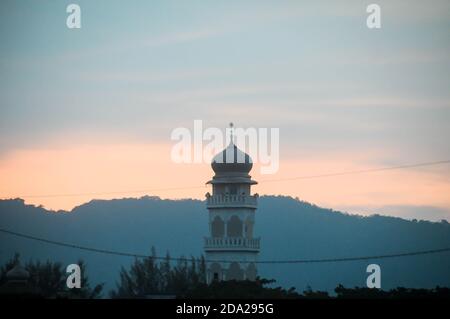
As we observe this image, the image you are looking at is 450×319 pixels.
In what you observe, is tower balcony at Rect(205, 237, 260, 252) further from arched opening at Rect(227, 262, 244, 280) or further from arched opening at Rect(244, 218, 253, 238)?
arched opening at Rect(227, 262, 244, 280)

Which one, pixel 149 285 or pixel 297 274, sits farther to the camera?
pixel 297 274

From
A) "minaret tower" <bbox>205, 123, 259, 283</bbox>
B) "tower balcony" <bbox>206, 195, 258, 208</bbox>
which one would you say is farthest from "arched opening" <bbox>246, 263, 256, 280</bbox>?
"tower balcony" <bbox>206, 195, 258, 208</bbox>

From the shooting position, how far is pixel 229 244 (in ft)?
369

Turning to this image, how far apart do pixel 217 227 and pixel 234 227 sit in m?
1.37

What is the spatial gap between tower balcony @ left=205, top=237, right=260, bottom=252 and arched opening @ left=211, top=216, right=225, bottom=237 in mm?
1158

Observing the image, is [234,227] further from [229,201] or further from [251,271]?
[251,271]

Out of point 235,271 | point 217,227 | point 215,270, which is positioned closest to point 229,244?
point 235,271

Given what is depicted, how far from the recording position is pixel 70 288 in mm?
103562

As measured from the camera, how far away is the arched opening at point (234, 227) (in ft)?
374

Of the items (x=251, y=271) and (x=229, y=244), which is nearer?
(x=229, y=244)

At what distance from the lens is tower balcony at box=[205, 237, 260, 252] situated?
112 metres
